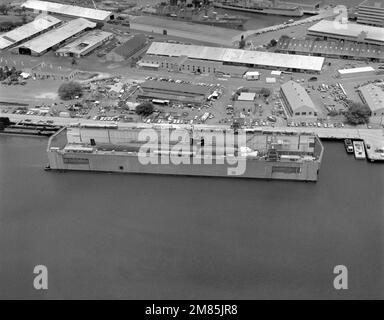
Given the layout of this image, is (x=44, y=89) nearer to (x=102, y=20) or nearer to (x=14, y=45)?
(x=14, y=45)

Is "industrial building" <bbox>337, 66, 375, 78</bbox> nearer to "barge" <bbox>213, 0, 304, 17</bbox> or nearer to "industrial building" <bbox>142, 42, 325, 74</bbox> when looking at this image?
"industrial building" <bbox>142, 42, 325, 74</bbox>

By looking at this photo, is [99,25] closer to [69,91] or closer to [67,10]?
[67,10]

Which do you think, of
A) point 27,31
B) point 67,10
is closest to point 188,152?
point 27,31

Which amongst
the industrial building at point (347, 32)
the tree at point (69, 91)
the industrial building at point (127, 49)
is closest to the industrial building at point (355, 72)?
the industrial building at point (347, 32)

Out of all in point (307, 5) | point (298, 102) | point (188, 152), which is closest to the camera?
point (188, 152)

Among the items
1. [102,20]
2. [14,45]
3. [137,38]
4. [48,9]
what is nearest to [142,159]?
[137,38]
